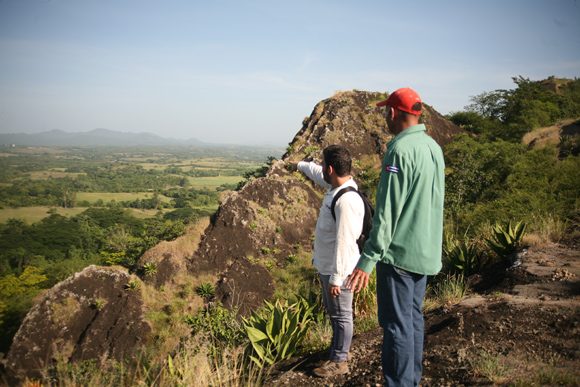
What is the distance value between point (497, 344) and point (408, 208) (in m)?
2.16

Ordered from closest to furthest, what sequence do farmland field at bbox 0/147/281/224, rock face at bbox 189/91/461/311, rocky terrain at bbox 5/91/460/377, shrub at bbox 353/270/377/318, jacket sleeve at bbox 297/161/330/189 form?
jacket sleeve at bbox 297/161/330/189
shrub at bbox 353/270/377/318
rocky terrain at bbox 5/91/460/377
rock face at bbox 189/91/461/311
farmland field at bbox 0/147/281/224

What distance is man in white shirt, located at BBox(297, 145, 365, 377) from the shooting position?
301 cm

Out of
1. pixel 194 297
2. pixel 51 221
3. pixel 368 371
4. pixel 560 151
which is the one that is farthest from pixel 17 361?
pixel 51 221

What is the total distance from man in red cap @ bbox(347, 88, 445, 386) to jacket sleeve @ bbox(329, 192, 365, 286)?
497 mm

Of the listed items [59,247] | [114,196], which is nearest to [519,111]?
[59,247]

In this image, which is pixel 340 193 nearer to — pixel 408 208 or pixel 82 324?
pixel 408 208

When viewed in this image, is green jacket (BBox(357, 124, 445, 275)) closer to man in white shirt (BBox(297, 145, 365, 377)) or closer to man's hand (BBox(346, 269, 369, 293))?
man's hand (BBox(346, 269, 369, 293))

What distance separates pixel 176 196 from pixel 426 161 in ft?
335

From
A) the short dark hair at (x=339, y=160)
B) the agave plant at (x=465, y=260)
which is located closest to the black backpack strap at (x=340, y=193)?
the short dark hair at (x=339, y=160)

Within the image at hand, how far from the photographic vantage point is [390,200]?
236cm

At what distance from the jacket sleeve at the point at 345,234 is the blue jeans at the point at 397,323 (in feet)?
1.68

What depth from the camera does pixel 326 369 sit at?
3.35m

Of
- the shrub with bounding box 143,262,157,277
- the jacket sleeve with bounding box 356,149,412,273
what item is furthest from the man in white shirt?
the shrub with bounding box 143,262,157,277

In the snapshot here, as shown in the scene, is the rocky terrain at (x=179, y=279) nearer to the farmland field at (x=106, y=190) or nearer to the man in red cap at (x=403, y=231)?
the man in red cap at (x=403, y=231)
